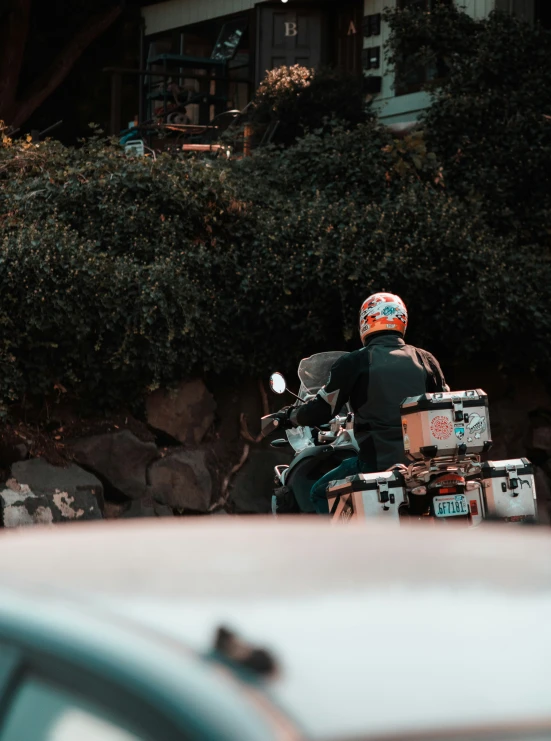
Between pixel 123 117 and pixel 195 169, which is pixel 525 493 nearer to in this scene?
pixel 195 169

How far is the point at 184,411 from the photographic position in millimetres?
10906

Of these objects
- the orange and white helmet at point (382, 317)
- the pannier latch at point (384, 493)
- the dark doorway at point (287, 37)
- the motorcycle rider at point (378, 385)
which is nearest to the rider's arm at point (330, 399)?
the motorcycle rider at point (378, 385)

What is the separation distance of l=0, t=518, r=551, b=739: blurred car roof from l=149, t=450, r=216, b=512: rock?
846 cm

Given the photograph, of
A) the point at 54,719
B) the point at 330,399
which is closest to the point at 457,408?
the point at 330,399

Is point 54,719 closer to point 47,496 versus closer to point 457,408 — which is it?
point 457,408

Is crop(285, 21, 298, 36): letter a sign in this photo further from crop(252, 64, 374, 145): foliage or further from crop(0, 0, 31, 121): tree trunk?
crop(0, 0, 31, 121): tree trunk

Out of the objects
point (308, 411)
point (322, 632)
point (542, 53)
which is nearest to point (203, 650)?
point (322, 632)

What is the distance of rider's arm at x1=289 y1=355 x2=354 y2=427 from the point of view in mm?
6262

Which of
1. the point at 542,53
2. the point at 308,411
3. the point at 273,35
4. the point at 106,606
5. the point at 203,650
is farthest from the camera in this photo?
the point at 273,35

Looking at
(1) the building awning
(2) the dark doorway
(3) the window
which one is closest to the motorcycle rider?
(3) the window

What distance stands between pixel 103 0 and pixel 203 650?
61.7 feet

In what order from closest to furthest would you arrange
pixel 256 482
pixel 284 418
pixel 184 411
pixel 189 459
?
pixel 284 418 → pixel 189 459 → pixel 184 411 → pixel 256 482

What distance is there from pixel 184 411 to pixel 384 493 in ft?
18.3

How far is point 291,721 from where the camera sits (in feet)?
4.18
